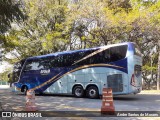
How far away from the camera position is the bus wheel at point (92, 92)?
1656cm

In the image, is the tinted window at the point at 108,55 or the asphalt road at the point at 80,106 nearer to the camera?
the asphalt road at the point at 80,106

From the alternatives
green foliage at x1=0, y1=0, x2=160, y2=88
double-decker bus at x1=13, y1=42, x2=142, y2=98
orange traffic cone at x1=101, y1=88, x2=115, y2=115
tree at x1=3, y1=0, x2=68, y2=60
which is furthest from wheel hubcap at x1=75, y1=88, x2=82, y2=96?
tree at x1=3, y1=0, x2=68, y2=60

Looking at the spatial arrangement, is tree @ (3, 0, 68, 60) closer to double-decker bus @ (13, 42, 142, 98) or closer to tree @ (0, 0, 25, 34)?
double-decker bus @ (13, 42, 142, 98)

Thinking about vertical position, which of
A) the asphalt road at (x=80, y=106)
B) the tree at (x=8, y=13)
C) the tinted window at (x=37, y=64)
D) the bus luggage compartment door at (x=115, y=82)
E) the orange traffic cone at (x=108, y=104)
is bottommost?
the asphalt road at (x=80, y=106)

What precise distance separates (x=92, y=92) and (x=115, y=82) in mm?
2111

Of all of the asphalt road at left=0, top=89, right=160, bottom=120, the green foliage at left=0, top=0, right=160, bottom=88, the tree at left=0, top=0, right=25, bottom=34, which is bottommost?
the asphalt road at left=0, top=89, right=160, bottom=120

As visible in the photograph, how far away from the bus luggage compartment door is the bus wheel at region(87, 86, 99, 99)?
4.15 ft

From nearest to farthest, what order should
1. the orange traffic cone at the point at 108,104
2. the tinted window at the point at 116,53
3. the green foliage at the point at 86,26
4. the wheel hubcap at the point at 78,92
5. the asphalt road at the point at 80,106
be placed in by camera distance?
the orange traffic cone at the point at 108,104 < the asphalt road at the point at 80,106 < the tinted window at the point at 116,53 < the wheel hubcap at the point at 78,92 < the green foliage at the point at 86,26

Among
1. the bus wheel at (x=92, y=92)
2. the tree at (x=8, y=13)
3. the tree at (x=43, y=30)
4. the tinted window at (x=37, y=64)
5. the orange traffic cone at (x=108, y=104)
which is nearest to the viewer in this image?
the tree at (x=8, y=13)

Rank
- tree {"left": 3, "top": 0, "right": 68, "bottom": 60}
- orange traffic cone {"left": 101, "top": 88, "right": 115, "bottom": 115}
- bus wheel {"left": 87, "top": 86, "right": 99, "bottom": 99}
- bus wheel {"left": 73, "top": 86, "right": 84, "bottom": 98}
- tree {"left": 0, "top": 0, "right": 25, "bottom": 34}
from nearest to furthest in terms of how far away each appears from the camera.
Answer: tree {"left": 0, "top": 0, "right": 25, "bottom": 34} < orange traffic cone {"left": 101, "top": 88, "right": 115, "bottom": 115} < bus wheel {"left": 87, "top": 86, "right": 99, "bottom": 99} < bus wheel {"left": 73, "top": 86, "right": 84, "bottom": 98} < tree {"left": 3, "top": 0, "right": 68, "bottom": 60}

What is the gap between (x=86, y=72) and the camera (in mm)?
17078

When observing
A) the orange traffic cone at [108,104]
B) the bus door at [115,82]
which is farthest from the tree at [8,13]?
the bus door at [115,82]

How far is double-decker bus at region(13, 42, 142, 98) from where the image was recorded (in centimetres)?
1512

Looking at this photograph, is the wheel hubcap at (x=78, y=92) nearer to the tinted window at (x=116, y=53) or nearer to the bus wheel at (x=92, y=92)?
the bus wheel at (x=92, y=92)
